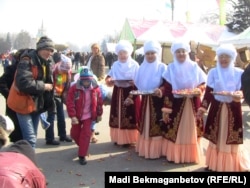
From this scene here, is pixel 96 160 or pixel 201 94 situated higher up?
pixel 201 94

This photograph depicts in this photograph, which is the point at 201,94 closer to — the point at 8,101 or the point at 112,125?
the point at 112,125

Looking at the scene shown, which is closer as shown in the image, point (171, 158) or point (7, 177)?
point (7, 177)

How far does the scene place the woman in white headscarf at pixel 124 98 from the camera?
630 cm

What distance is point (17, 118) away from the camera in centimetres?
484

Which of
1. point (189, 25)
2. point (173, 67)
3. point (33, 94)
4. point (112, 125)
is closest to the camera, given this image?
point (33, 94)

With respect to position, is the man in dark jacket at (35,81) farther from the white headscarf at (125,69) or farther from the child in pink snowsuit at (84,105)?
the white headscarf at (125,69)

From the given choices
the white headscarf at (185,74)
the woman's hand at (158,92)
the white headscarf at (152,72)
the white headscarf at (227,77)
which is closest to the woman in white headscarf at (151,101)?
the white headscarf at (152,72)

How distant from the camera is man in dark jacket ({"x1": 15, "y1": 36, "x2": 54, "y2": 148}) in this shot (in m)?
4.52

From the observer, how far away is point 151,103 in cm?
581

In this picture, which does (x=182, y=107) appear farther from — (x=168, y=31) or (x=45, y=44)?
(x=168, y=31)

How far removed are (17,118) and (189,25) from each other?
1922 centimetres

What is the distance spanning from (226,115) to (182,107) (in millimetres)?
740

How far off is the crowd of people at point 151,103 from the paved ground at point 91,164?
0.58ft

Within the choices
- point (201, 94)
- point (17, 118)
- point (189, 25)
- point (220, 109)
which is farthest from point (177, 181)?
point (189, 25)
